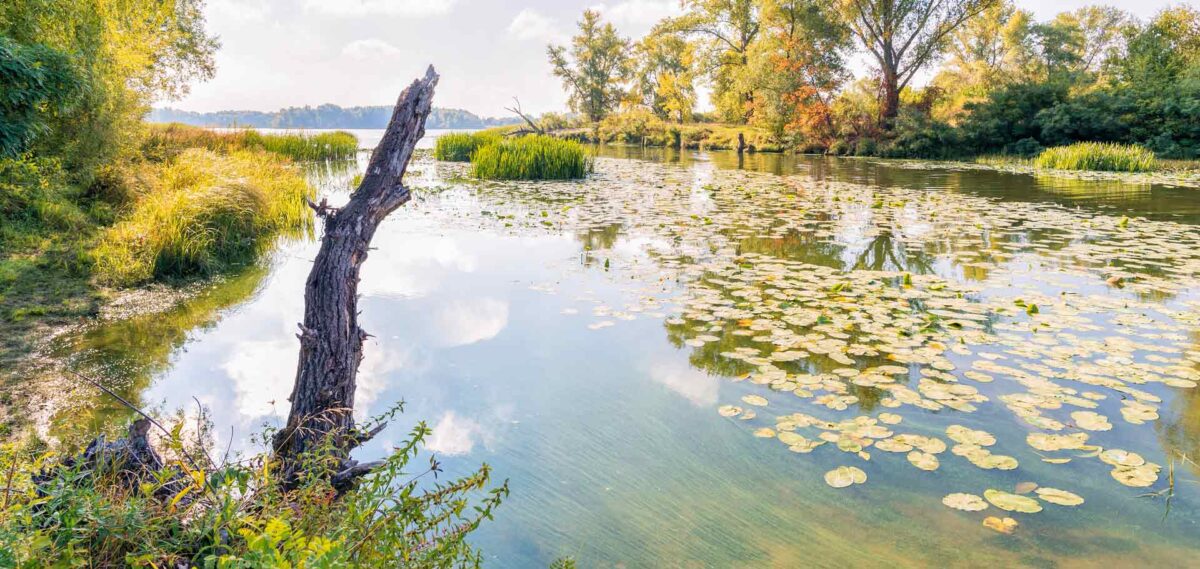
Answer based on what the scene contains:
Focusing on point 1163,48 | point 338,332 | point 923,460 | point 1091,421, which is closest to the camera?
point 338,332

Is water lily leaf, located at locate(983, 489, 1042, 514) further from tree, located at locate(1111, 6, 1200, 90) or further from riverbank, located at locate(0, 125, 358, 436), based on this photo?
tree, located at locate(1111, 6, 1200, 90)

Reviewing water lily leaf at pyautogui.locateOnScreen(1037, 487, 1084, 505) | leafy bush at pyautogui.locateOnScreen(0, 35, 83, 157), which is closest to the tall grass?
leafy bush at pyautogui.locateOnScreen(0, 35, 83, 157)

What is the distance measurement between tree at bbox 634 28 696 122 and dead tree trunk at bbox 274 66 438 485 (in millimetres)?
37804

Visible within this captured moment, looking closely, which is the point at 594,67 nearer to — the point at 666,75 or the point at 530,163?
the point at 666,75

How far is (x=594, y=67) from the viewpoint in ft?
171

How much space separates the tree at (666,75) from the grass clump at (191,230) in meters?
33.7

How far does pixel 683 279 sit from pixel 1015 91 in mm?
22023

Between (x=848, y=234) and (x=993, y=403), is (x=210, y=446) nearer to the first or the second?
(x=993, y=403)

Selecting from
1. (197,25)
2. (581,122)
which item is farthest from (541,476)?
(581,122)

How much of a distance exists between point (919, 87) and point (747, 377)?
3038 centimetres

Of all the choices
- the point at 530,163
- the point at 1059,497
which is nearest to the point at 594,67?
the point at 530,163

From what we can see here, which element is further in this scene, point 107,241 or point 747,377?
point 107,241

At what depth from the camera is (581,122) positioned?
1937 inches

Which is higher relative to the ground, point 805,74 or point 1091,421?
point 805,74
